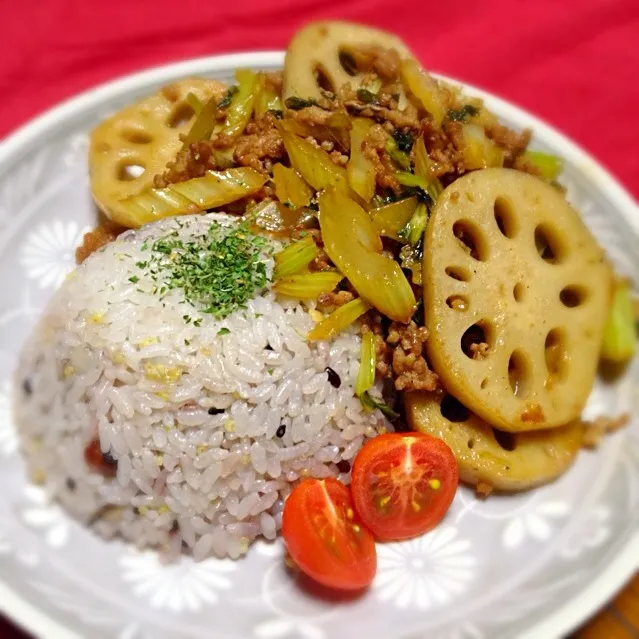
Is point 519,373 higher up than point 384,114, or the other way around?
point 384,114

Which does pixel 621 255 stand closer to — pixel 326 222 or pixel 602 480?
pixel 602 480

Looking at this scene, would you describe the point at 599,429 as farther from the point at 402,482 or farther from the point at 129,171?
the point at 129,171

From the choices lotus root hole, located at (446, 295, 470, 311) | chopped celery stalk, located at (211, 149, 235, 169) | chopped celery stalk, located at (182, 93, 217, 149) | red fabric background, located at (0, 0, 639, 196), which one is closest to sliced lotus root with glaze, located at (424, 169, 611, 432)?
lotus root hole, located at (446, 295, 470, 311)

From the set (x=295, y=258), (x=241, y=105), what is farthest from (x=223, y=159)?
(x=295, y=258)

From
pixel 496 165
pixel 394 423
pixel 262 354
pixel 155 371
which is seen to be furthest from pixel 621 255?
pixel 155 371

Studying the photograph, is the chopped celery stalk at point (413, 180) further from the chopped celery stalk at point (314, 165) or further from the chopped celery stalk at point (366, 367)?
the chopped celery stalk at point (366, 367)

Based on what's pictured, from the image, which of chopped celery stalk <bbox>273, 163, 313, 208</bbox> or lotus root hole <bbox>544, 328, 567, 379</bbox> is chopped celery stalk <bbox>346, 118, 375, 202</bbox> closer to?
chopped celery stalk <bbox>273, 163, 313, 208</bbox>
